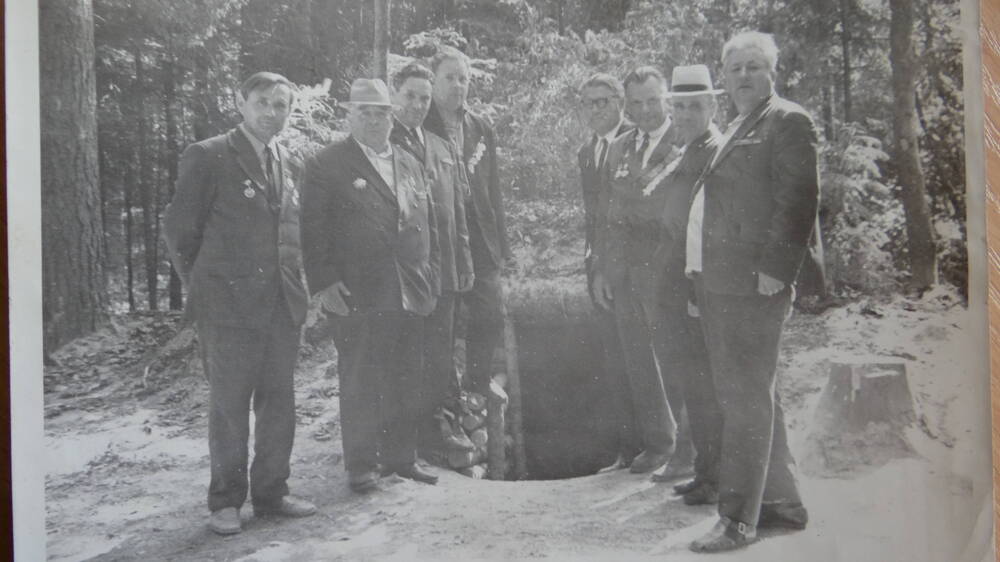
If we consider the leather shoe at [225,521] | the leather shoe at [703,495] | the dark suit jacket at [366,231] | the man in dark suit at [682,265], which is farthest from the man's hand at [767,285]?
the leather shoe at [225,521]

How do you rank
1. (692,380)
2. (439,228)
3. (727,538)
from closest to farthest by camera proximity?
(727,538), (692,380), (439,228)

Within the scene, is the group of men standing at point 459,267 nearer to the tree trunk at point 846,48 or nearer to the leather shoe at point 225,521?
the leather shoe at point 225,521

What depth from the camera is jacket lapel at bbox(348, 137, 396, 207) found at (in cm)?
363

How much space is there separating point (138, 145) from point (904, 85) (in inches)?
130

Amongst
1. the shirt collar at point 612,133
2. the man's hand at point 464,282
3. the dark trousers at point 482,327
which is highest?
the shirt collar at point 612,133

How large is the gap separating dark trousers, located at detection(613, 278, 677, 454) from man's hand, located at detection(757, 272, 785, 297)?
45 centimetres

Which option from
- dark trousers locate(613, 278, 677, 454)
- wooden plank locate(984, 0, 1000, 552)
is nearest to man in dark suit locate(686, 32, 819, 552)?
dark trousers locate(613, 278, 677, 454)

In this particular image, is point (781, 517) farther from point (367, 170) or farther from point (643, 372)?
point (367, 170)

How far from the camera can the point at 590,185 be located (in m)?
3.68

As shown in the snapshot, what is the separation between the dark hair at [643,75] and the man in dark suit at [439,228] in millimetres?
815

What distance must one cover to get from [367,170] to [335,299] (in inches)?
22.3

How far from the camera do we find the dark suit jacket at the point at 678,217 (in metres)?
3.58

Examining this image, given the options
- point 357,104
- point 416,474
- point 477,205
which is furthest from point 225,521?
point 357,104

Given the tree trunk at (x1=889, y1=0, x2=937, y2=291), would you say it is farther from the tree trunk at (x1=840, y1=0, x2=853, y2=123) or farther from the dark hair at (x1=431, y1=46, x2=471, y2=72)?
the dark hair at (x1=431, y1=46, x2=471, y2=72)
